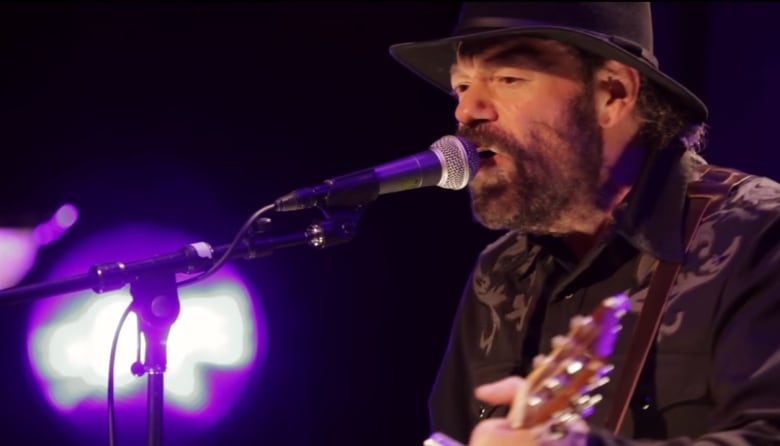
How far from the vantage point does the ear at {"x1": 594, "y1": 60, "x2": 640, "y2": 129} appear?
2.74 meters

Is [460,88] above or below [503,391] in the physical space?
above

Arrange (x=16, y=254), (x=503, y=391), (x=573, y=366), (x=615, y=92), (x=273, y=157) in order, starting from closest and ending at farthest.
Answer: (x=573, y=366) → (x=503, y=391) → (x=615, y=92) → (x=16, y=254) → (x=273, y=157)

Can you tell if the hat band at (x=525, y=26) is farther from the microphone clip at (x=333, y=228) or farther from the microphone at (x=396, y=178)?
the microphone clip at (x=333, y=228)

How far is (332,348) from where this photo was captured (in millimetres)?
4188

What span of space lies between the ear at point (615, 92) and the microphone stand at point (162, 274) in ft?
2.67

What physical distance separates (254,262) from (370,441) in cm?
82

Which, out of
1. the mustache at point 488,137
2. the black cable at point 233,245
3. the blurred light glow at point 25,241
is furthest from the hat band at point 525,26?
the blurred light glow at point 25,241

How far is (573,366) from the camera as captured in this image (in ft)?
5.75

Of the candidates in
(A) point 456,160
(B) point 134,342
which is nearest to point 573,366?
(A) point 456,160

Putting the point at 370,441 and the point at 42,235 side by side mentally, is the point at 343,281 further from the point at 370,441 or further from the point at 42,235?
the point at 42,235

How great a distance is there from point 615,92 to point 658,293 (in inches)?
25.3

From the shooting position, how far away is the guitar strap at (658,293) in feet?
7.41

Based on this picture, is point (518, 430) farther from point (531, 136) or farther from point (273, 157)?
point (273, 157)

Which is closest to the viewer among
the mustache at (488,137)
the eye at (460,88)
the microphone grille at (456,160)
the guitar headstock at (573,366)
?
the guitar headstock at (573,366)
